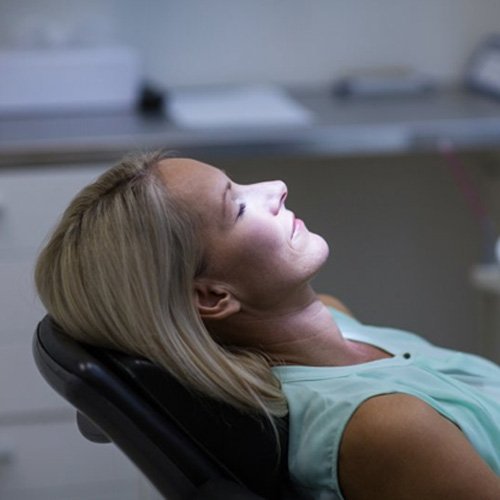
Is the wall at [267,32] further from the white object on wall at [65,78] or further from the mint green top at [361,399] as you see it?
the mint green top at [361,399]

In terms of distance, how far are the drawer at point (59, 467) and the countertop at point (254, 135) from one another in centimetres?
62

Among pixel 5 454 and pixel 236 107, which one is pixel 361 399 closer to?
pixel 5 454

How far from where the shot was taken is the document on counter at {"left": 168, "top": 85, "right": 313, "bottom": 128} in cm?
257

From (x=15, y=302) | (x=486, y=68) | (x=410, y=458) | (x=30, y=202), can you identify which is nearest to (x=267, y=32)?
(x=486, y=68)

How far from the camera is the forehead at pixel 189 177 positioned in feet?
4.44

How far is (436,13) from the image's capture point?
315cm

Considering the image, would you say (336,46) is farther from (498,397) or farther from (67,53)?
(498,397)

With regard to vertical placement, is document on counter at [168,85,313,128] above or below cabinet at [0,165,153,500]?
above

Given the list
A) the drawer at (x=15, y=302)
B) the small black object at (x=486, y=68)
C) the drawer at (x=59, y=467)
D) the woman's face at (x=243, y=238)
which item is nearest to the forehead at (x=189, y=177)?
the woman's face at (x=243, y=238)

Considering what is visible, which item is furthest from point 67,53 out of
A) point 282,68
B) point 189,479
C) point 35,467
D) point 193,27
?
point 189,479

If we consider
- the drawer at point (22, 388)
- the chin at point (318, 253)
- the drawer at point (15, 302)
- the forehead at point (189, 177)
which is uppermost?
the forehead at point (189, 177)

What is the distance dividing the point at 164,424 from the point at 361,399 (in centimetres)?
23

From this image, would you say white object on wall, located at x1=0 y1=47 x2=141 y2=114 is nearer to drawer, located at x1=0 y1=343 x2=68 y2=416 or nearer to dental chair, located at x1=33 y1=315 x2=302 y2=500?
drawer, located at x1=0 y1=343 x2=68 y2=416

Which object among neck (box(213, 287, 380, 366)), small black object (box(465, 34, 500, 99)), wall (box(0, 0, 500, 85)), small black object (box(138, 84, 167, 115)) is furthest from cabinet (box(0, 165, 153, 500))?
small black object (box(465, 34, 500, 99))
